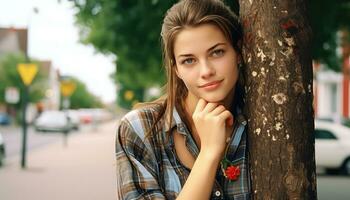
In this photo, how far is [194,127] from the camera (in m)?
1.97

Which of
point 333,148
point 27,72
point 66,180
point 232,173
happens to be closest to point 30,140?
point 27,72

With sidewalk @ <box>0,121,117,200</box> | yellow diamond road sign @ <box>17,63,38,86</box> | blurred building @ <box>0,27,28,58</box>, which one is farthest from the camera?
blurred building @ <box>0,27,28,58</box>

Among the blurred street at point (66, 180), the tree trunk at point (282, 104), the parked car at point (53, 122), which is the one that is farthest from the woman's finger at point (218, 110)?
Result: the parked car at point (53, 122)

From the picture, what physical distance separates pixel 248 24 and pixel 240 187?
1.87 ft

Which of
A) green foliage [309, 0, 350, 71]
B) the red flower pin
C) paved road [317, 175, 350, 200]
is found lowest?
paved road [317, 175, 350, 200]

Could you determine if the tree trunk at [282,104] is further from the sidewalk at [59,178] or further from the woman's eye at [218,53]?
the sidewalk at [59,178]

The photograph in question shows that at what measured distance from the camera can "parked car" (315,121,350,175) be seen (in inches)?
580

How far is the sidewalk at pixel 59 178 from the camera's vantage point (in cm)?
1080

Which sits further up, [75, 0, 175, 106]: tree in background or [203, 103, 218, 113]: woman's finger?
[75, 0, 175, 106]: tree in background

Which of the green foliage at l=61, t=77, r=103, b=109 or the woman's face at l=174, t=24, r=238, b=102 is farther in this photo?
the green foliage at l=61, t=77, r=103, b=109

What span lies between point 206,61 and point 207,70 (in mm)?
37

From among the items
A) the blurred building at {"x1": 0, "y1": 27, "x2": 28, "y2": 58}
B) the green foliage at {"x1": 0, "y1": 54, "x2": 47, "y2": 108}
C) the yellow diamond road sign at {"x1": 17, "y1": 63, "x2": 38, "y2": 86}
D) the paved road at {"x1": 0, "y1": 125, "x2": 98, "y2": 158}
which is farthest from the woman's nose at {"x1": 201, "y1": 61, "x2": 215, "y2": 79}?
the blurred building at {"x1": 0, "y1": 27, "x2": 28, "y2": 58}

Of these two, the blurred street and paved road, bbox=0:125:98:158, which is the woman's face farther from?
paved road, bbox=0:125:98:158

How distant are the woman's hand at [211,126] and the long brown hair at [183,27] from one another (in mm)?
115
